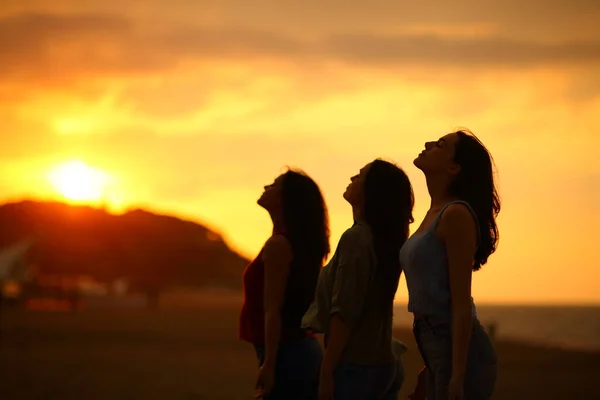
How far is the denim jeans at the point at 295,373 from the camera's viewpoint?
5156 millimetres

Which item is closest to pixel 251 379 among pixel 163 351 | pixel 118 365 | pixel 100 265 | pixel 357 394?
pixel 118 365

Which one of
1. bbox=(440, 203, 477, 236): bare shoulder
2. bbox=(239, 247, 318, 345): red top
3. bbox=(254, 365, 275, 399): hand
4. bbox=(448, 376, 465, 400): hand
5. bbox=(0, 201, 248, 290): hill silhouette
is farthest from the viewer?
bbox=(0, 201, 248, 290): hill silhouette

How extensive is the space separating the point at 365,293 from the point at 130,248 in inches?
2916

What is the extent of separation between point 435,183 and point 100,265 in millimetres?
69293

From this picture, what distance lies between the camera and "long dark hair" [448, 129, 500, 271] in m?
4.14

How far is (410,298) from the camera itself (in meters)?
4.06

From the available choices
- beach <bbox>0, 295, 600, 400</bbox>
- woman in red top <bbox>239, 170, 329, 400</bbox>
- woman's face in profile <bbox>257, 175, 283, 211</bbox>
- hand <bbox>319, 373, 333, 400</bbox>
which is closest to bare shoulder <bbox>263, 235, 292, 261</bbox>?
woman in red top <bbox>239, 170, 329, 400</bbox>

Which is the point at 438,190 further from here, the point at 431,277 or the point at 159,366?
the point at 159,366

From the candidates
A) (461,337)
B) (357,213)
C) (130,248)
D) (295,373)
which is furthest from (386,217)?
(130,248)

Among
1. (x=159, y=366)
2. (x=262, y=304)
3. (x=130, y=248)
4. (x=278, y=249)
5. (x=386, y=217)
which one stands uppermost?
(x=130, y=248)

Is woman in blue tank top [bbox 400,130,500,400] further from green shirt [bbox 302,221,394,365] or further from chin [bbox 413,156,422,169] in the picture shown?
green shirt [bbox 302,221,394,365]

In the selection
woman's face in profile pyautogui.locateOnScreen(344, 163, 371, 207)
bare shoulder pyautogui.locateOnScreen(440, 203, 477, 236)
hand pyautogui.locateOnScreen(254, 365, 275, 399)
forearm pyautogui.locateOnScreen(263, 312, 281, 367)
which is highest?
woman's face in profile pyautogui.locateOnScreen(344, 163, 371, 207)

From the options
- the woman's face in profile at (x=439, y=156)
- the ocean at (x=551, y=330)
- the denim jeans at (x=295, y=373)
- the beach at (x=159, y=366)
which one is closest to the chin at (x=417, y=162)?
the woman's face in profile at (x=439, y=156)

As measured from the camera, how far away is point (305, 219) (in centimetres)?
524
